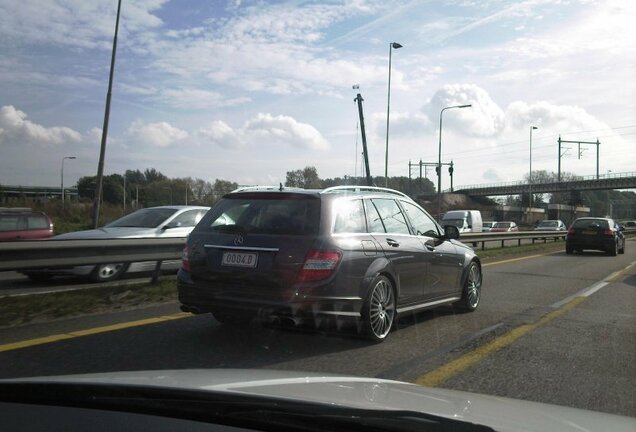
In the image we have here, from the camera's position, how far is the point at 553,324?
701cm

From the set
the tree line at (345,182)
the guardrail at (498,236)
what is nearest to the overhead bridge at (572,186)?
the tree line at (345,182)

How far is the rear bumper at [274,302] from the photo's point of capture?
200 inches

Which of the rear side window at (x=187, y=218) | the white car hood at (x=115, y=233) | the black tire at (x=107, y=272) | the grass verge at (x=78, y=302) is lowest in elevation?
the grass verge at (x=78, y=302)

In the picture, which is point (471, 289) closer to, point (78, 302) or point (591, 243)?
point (78, 302)

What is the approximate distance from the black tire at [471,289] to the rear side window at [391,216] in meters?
1.67

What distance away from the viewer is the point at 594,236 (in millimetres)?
22109

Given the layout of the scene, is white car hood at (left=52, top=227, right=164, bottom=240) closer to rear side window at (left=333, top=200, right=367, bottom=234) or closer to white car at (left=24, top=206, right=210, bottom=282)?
white car at (left=24, top=206, right=210, bottom=282)

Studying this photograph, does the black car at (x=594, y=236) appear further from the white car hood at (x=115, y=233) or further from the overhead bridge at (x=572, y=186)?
the overhead bridge at (x=572, y=186)

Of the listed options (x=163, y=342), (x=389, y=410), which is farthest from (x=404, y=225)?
(x=389, y=410)

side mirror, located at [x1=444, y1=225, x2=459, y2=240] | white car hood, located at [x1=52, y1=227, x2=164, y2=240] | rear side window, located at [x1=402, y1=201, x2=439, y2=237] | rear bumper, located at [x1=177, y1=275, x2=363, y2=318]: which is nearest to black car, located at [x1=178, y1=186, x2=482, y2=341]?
rear bumper, located at [x1=177, y1=275, x2=363, y2=318]

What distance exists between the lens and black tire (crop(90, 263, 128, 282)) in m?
9.82

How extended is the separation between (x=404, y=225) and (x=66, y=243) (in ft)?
15.4

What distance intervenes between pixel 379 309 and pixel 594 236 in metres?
19.3

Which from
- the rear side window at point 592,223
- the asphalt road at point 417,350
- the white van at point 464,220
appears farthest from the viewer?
the white van at point 464,220
